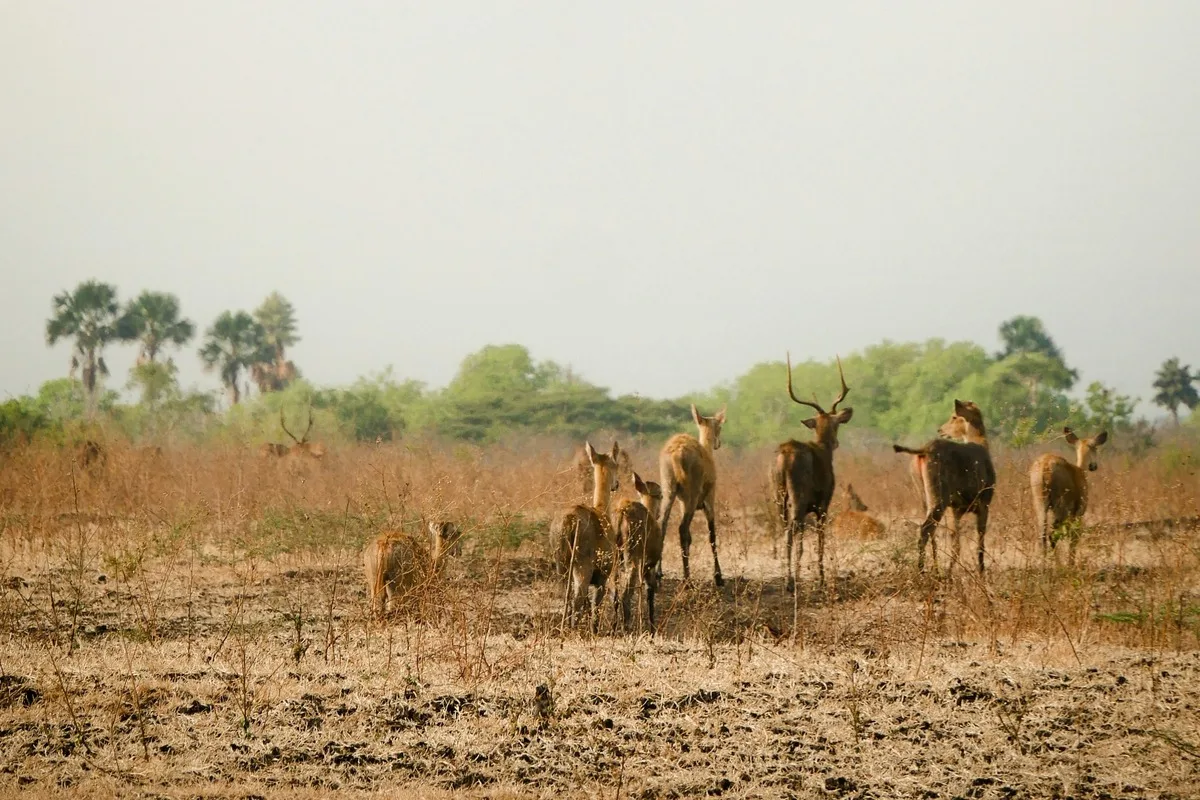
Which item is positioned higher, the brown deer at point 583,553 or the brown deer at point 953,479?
the brown deer at point 953,479

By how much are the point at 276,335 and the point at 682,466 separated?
47750 millimetres

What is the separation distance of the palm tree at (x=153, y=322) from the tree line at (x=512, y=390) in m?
0.05

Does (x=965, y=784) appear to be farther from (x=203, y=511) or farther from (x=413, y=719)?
(x=203, y=511)

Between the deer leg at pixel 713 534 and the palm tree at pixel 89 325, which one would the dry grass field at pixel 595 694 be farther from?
the palm tree at pixel 89 325

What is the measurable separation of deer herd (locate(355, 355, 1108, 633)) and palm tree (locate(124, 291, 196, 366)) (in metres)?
40.8

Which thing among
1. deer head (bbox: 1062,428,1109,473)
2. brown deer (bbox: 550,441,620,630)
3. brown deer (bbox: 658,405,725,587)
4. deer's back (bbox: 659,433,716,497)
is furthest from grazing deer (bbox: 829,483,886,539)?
brown deer (bbox: 550,441,620,630)

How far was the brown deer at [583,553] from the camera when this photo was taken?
30.1 feet

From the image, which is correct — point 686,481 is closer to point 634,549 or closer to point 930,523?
point 930,523

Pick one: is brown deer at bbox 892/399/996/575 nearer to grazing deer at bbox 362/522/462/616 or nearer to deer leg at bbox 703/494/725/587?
deer leg at bbox 703/494/725/587

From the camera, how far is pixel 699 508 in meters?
13.4

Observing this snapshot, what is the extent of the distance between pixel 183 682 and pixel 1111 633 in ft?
21.5

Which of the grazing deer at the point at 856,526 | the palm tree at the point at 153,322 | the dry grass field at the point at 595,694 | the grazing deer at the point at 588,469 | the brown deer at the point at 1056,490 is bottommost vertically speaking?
the dry grass field at the point at 595,694

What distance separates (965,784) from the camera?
18.4ft

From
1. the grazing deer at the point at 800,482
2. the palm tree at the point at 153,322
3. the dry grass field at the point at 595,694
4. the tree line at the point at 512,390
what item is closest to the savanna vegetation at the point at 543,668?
the dry grass field at the point at 595,694
